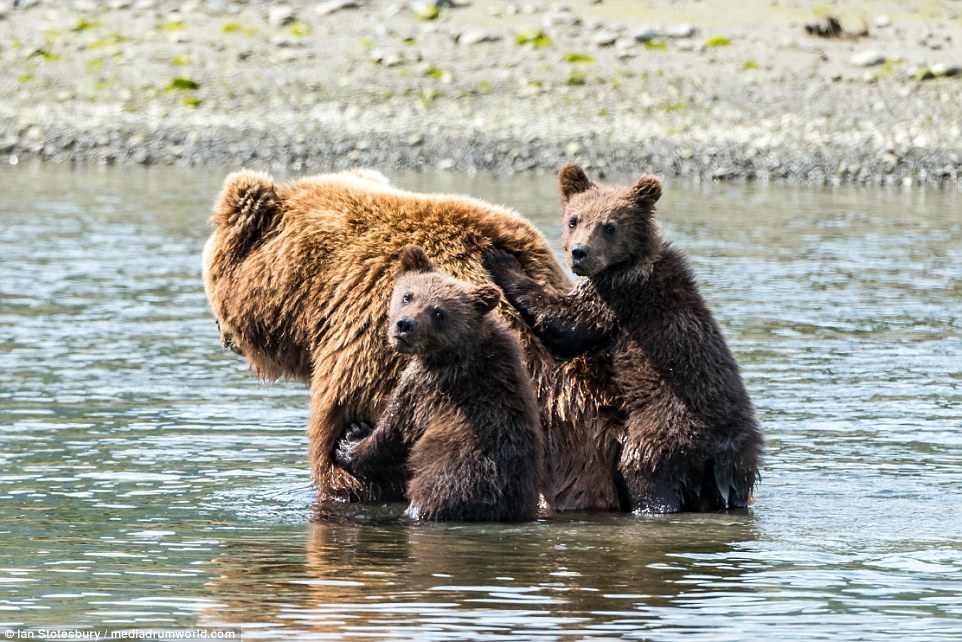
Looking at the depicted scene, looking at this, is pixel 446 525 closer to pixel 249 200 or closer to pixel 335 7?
pixel 249 200

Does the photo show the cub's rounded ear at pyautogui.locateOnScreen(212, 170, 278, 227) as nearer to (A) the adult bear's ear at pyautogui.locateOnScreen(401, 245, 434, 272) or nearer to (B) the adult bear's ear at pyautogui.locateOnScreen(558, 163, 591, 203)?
(A) the adult bear's ear at pyautogui.locateOnScreen(401, 245, 434, 272)

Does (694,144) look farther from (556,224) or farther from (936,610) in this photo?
(936,610)

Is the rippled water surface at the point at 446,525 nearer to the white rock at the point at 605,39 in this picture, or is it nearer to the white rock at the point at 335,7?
the white rock at the point at 605,39

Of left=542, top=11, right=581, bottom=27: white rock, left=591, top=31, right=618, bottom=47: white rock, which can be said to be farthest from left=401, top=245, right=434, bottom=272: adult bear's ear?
left=542, top=11, right=581, bottom=27: white rock

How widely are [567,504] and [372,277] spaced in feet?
4.64

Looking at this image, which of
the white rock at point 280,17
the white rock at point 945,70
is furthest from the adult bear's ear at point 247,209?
the white rock at point 280,17

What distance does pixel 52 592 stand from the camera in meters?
6.41

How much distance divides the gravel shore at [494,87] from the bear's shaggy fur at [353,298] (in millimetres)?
16848

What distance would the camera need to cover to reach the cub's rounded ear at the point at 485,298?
24.0ft

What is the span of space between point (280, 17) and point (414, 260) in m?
25.1

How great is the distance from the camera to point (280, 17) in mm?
31766

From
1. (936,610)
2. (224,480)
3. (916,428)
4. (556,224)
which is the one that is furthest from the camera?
(556,224)

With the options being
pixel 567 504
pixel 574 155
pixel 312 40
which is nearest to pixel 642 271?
pixel 567 504

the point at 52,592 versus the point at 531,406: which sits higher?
the point at 531,406
